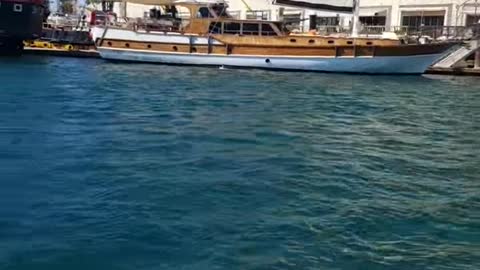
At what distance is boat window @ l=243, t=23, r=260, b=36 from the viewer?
36781 mm

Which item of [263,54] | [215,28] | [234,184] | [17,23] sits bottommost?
[234,184]

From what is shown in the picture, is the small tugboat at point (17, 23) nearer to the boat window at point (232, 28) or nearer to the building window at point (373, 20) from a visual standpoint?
the boat window at point (232, 28)

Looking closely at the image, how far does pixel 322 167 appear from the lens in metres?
12.2

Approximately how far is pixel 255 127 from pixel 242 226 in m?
8.51

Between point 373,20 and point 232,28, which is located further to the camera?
point 373,20

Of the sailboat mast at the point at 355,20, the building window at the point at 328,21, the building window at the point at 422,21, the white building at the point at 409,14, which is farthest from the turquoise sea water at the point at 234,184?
the building window at the point at 328,21

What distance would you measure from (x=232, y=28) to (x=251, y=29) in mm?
1179

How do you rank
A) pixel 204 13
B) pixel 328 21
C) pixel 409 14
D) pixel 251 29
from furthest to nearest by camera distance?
pixel 328 21 → pixel 409 14 → pixel 204 13 → pixel 251 29

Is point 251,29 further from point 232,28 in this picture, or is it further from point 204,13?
point 204,13

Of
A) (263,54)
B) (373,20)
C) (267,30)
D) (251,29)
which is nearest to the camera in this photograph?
(263,54)

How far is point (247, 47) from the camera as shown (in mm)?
36656

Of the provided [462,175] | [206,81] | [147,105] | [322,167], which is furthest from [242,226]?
[206,81]

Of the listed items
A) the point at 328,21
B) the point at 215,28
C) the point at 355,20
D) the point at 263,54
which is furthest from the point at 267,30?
the point at 328,21

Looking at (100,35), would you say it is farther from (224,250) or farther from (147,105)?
(224,250)
